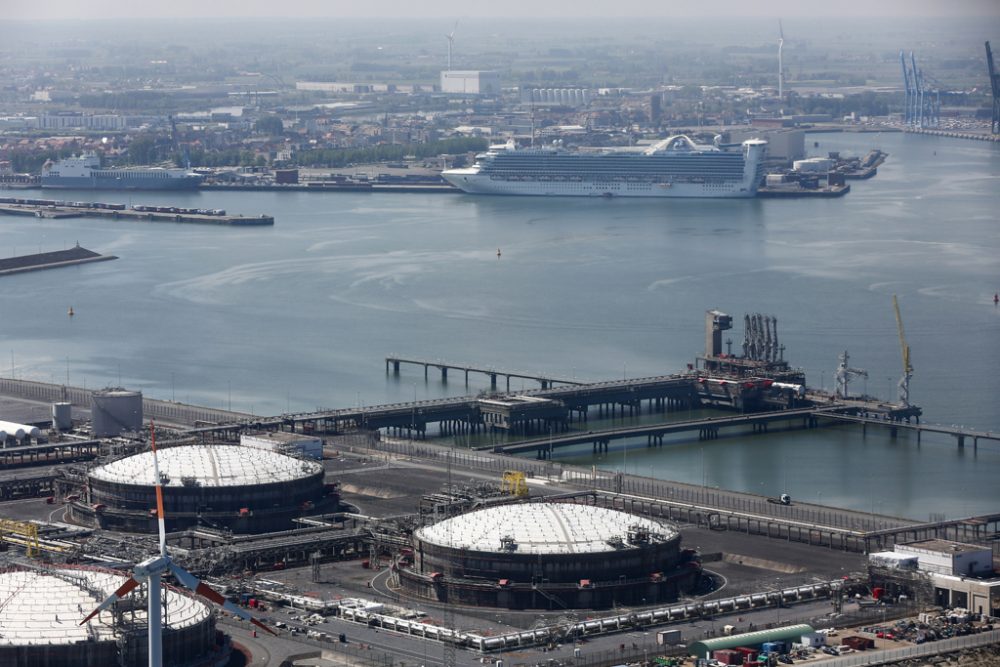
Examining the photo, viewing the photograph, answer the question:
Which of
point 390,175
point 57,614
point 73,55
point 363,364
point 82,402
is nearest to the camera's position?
point 57,614

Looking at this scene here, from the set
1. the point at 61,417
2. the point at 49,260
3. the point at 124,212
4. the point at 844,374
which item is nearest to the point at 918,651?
the point at 61,417

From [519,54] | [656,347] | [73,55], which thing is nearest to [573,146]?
[656,347]

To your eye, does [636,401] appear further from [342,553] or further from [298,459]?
[342,553]

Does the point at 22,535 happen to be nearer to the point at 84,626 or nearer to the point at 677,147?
the point at 84,626

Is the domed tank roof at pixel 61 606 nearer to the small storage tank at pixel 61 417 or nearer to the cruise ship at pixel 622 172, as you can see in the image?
the small storage tank at pixel 61 417

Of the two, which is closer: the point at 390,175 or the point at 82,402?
the point at 82,402

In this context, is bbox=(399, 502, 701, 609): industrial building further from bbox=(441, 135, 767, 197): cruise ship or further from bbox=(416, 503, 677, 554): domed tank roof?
bbox=(441, 135, 767, 197): cruise ship
